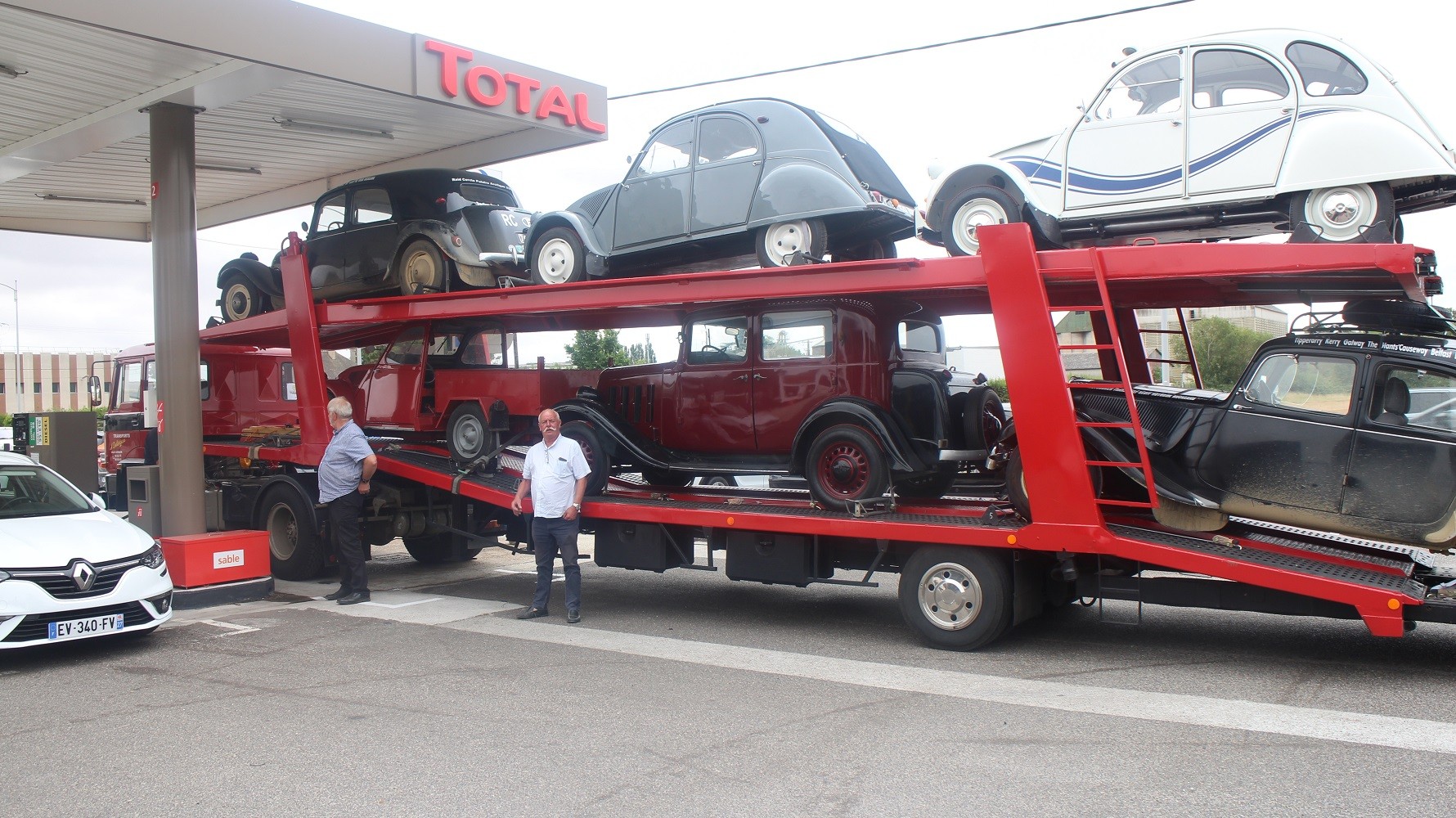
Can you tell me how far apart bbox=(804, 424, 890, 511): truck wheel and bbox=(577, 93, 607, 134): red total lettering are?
5323 mm

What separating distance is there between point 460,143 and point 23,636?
7334 mm

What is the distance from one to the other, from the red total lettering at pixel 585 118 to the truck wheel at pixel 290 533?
5.00 metres

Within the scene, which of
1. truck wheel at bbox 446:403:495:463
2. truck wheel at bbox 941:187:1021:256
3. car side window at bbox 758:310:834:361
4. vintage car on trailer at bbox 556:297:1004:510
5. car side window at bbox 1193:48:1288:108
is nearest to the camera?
car side window at bbox 1193:48:1288:108

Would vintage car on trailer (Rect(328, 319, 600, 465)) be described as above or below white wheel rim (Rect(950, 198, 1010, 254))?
below

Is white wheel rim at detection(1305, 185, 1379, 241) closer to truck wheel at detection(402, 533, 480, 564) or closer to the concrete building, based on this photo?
truck wheel at detection(402, 533, 480, 564)

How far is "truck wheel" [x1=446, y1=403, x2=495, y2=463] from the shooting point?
34.0ft

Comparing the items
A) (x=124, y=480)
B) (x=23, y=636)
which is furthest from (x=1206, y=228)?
(x=124, y=480)

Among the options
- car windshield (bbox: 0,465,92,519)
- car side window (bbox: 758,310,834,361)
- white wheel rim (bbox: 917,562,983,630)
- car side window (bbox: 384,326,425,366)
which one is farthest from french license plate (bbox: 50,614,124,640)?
white wheel rim (bbox: 917,562,983,630)

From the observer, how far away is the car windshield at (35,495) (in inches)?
317

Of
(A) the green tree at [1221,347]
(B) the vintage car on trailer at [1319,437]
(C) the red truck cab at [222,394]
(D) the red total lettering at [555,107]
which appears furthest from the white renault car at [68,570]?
(A) the green tree at [1221,347]

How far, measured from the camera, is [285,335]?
1240cm

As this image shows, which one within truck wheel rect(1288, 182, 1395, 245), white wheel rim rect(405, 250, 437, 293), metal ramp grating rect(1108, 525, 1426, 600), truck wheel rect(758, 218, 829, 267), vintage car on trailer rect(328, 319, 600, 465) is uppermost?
white wheel rim rect(405, 250, 437, 293)

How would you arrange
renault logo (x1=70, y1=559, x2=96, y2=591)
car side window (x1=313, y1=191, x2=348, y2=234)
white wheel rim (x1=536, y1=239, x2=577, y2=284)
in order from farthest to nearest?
car side window (x1=313, y1=191, x2=348, y2=234) < white wheel rim (x1=536, y1=239, x2=577, y2=284) < renault logo (x1=70, y1=559, x2=96, y2=591)

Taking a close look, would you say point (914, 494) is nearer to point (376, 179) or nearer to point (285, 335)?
point (376, 179)
